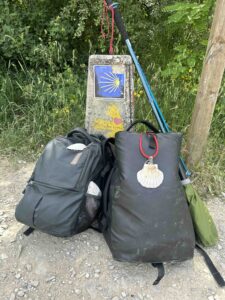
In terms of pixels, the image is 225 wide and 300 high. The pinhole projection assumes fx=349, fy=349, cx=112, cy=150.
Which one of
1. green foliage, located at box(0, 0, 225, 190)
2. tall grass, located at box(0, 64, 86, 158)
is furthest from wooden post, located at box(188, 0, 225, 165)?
tall grass, located at box(0, 64, 86, 158)

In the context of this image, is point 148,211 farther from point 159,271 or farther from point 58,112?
point 58,112

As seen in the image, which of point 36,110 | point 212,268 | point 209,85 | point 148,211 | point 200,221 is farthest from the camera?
point 36,110

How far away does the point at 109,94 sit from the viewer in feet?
9.33

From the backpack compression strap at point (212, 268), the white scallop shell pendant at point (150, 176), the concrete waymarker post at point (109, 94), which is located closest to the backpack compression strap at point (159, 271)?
the backpack compression strap at point (212, 268)

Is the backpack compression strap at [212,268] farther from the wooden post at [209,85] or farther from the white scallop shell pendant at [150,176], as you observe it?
the wooden post at [209,85]

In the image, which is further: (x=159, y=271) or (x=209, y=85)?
(x=209, y=85)

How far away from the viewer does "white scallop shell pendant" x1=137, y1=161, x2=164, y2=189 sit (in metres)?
2.10

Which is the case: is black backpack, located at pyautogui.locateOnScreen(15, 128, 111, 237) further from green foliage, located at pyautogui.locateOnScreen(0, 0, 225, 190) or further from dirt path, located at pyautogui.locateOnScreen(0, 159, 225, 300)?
green foliage, located at pyautogui.locateOnScreen(0, 0, 225, 190)

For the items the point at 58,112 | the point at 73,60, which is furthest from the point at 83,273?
the point at 73,60

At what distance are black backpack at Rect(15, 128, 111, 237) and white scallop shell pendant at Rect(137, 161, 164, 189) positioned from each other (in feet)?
1.14

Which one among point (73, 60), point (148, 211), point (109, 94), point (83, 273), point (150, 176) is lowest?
point (83, 273)

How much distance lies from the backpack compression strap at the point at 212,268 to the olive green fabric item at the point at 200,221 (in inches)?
2.4

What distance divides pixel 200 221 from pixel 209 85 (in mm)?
982

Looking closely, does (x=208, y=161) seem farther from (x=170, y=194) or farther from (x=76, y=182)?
(x=76, y=182)
